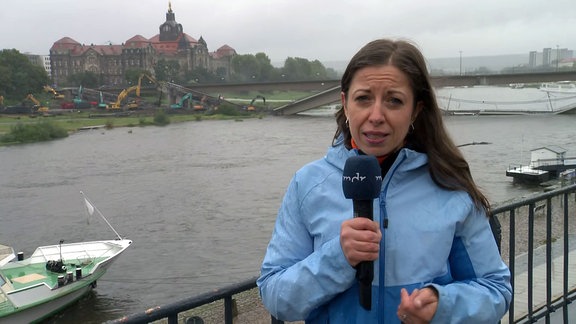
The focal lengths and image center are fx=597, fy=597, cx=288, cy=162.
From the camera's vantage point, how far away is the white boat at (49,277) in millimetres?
11172

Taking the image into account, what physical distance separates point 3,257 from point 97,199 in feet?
21.8

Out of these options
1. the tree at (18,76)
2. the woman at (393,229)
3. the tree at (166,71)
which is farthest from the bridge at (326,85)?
the woman at (393,229)

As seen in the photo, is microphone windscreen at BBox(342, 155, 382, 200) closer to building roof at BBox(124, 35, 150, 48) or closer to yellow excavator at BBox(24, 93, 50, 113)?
yellow excavator at BBox(24, 93, 50, 113)

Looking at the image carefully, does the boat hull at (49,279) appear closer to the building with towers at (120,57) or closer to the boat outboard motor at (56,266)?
the boat outboard motor at (56,266)

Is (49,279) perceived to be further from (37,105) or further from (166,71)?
(166,71)

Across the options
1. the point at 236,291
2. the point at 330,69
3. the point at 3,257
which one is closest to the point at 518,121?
the point at 3,257

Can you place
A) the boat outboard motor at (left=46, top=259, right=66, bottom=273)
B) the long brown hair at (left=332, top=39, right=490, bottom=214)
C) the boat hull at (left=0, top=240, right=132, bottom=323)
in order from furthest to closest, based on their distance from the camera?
1. the boat outboard motor at (left=46, top=259, right=66, bottom=273)
2. the boat hull at (left=0, top=240, right=132, bottom=323)
3. the long brown hair at (left=332, top=39, right=490, bottom=214)

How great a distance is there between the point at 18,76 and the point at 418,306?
6608cm

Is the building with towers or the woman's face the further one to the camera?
the building with towers

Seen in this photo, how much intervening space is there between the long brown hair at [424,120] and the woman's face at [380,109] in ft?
0.07

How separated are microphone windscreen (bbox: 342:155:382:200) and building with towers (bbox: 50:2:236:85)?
83967mm

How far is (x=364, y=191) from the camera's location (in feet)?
3.61

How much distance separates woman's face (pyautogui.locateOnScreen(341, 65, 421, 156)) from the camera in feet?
4.25

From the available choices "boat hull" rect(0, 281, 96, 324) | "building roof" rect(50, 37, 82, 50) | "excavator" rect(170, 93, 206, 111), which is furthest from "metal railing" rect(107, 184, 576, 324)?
"building roof" rect(50, 37, 82, 50)
